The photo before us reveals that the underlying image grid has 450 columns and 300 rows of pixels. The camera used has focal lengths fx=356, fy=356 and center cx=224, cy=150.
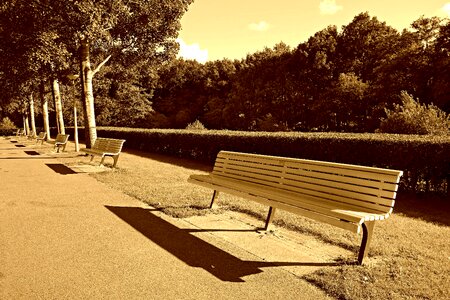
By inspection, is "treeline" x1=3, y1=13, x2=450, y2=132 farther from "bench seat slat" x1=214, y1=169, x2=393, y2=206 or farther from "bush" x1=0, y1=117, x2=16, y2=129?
"bench seat slat" x1=214, y1=169, x2=393, y2=206

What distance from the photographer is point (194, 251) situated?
14.9 ft

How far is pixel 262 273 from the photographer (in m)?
3.90

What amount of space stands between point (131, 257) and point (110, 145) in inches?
331

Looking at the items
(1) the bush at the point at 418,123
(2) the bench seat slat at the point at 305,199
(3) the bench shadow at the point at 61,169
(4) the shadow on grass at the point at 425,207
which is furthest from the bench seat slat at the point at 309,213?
(1) the bush at the point at 418,123

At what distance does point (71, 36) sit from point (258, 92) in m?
31.0

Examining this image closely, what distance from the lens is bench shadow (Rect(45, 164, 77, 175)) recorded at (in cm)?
1116

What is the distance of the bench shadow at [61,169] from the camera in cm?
1116

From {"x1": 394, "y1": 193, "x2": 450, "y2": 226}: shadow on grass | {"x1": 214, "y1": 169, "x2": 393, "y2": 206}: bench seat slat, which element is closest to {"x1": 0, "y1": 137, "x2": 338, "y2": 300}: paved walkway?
{"x1": 214, "y1": 169, "x2": 393, "y2": 206}: bench seat slat

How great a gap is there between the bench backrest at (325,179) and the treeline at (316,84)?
599 inches

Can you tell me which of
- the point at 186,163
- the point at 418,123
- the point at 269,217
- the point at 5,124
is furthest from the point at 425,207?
the point at 5,124

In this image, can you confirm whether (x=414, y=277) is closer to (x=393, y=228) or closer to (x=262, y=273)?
(x=262, y=273)

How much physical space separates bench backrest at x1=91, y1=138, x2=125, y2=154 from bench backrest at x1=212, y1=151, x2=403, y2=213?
574 cm

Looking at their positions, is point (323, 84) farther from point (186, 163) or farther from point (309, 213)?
point (309, 213)

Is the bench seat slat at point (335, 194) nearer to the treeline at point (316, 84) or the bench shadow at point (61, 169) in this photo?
the bench shadow at point (61, 169)
